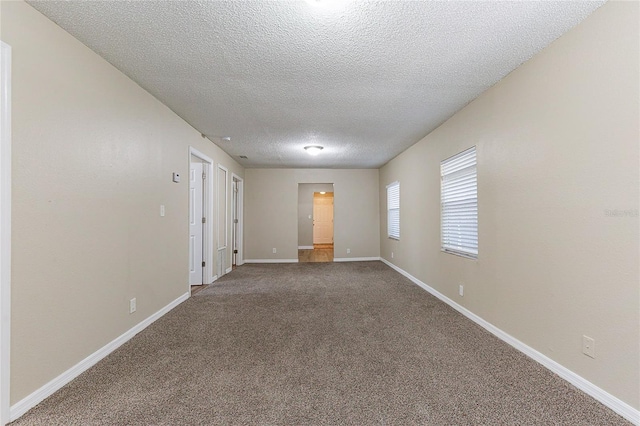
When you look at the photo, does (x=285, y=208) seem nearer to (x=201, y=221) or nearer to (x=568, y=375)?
(x=201, y=221)

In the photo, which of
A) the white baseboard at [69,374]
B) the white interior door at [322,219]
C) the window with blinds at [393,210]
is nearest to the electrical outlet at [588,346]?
the white baseboard at [69,374]

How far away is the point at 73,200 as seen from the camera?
6.59 feet

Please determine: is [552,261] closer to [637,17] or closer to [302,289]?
[637,17]

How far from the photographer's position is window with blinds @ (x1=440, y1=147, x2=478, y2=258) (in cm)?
318

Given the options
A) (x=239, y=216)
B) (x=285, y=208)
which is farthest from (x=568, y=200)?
(x=239, y=216)

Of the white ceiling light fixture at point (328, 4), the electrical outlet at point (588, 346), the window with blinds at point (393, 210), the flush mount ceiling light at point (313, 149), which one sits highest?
the white ceiling light fixture at point (328, 4)

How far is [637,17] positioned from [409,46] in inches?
47.8

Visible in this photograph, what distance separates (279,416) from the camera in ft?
5.21

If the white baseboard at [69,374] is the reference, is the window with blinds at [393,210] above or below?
above

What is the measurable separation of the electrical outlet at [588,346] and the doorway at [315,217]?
803 cm

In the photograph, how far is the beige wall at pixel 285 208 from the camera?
23.5 ft

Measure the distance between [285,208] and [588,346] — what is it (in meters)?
6.06

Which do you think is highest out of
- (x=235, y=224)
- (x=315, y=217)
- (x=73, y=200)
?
(x=73, y=200)

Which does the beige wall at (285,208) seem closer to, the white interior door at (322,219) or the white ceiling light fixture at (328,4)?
the white interior door at (322,219)
